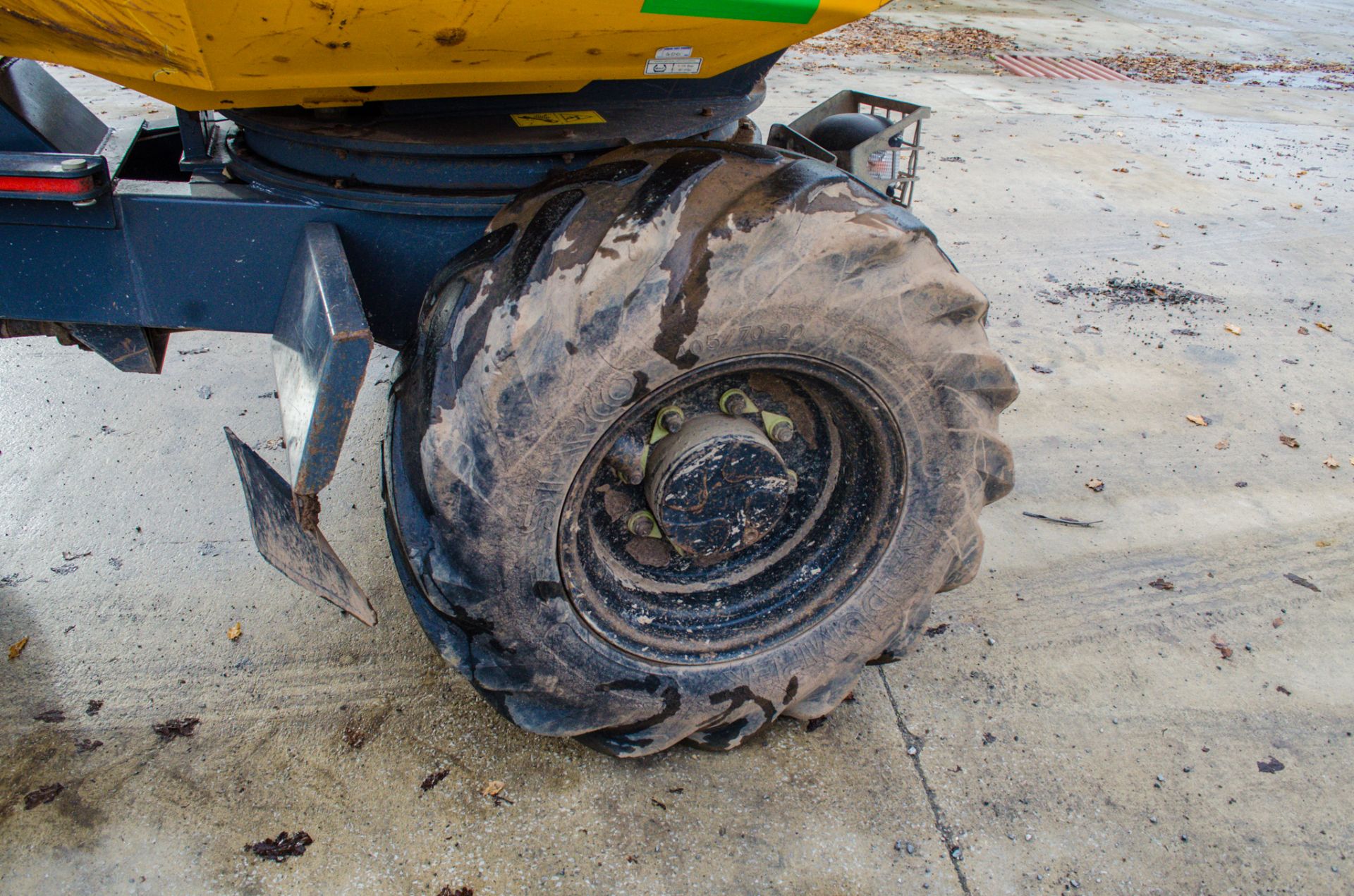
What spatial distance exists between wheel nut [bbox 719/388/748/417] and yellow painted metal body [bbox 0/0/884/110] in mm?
720

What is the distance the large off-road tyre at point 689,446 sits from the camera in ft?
6.06

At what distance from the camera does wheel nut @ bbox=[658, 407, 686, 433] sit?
2166 mm

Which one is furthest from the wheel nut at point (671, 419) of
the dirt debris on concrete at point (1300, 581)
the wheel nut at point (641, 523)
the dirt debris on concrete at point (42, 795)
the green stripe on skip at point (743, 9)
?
the dirt debris on concrete at point (1300, 581)

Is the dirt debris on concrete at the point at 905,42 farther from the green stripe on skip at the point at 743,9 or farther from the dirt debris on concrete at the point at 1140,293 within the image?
the green stripe on skip at the point at 743,9

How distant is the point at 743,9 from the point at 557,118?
677mm

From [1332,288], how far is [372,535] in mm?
5619

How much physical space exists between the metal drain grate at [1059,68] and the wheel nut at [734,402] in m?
10.3

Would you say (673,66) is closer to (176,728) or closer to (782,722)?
(782,722)

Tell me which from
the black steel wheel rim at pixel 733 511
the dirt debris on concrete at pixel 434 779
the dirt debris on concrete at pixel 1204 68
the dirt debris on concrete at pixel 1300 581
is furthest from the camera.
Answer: the dirt debris on concrete at pixel 1204 68

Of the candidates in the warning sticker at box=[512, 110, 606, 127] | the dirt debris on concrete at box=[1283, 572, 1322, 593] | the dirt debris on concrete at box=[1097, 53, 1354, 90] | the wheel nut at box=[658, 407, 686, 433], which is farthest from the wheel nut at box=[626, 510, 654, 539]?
the dirt debris on concrete at box=[1097, 53, 1354, 90]

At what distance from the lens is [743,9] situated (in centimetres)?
178

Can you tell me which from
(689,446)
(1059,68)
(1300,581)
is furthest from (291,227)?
(1059,68)

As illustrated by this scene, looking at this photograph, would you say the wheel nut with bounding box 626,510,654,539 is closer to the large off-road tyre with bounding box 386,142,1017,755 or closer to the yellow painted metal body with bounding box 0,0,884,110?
the large off-road tyre with bounding box 386,142,1017,755

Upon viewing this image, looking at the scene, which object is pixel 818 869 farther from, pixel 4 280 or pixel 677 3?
pixel 4 280
